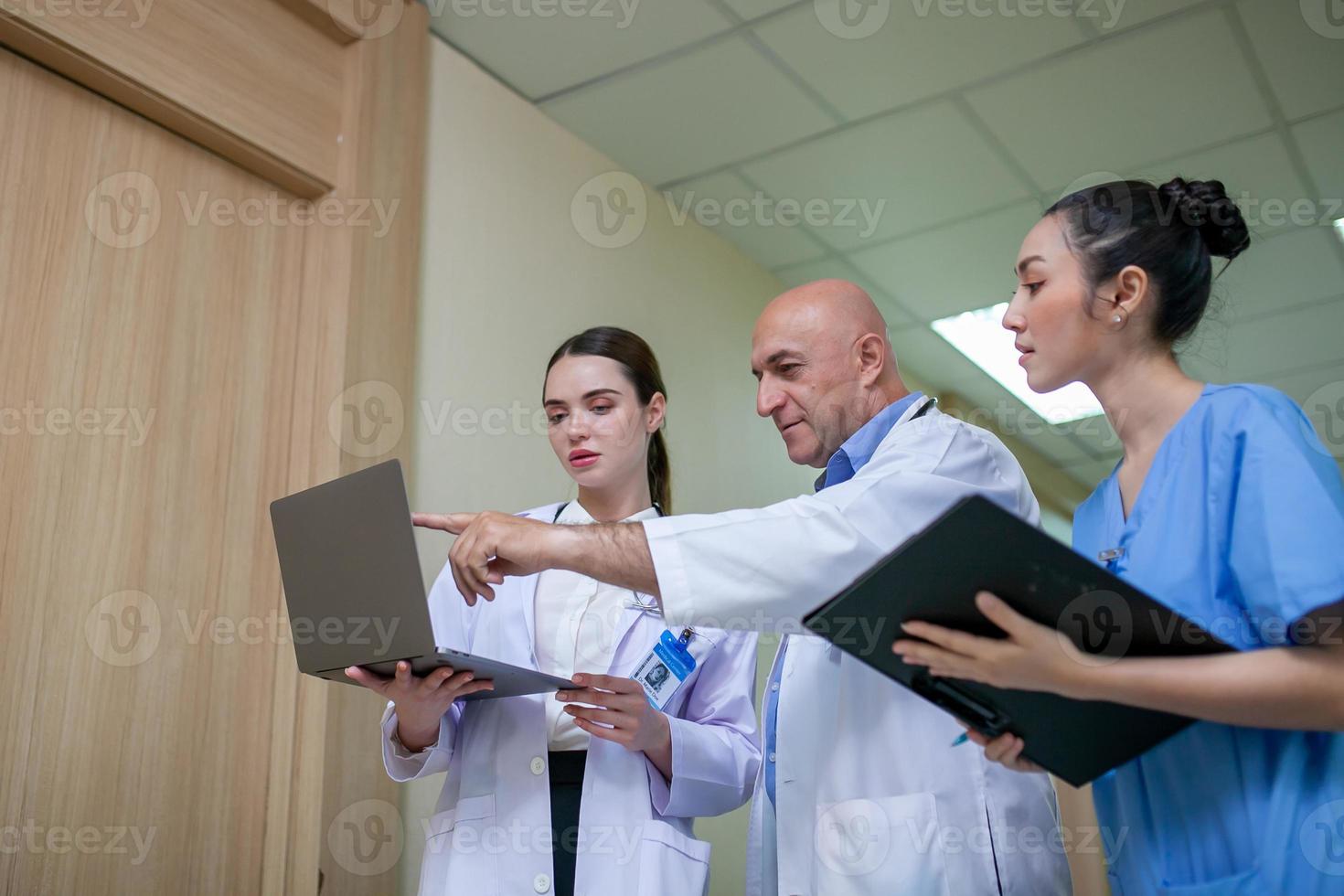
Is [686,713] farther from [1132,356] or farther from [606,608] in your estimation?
[1132,356]

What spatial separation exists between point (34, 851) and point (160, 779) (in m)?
0.25

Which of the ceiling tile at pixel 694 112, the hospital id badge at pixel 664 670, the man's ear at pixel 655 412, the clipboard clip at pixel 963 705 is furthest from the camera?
the ceiling tile at pixel 694 112

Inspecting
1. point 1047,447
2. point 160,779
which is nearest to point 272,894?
point 160,779

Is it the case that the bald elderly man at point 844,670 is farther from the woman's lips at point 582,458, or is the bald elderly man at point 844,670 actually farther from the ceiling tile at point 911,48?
the ceiling tile at point 911,48

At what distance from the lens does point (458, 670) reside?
1.62 metres

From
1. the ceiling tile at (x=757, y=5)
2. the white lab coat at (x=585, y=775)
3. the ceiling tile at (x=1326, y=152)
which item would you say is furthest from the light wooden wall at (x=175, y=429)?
the ceiling tile at (x=1326, y=152)

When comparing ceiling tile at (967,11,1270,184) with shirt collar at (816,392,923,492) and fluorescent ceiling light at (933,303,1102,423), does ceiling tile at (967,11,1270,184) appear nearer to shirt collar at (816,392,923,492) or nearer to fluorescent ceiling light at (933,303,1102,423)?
fluorescent ceiling light at (933,303,1102,423)

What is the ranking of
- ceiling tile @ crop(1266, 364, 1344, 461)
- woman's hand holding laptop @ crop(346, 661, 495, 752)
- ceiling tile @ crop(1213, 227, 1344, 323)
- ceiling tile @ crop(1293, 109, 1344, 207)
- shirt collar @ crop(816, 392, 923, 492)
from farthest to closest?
1. ceiling tile @ crop(1266, 364, 1344, 461)
2. ceiling tile @ crop(1213, 227, 1344, 323)
3. ceiling tile @ crop(1293, 109, 1344, 207)
4. shirt collar @ crop(816, 392, 923, 492)
5. woman's hand holding laptop @ crop(346, 661, 495, 752)

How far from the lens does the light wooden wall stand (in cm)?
199

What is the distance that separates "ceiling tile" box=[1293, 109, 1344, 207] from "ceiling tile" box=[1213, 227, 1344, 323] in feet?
0.74

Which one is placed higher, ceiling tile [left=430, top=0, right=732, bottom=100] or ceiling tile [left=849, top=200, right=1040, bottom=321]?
ceiling tile [left=430, top=0, right=732, bottom=100]

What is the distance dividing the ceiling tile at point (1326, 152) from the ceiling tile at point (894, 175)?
2.76 feet

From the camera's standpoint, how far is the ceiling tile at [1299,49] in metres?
2.92

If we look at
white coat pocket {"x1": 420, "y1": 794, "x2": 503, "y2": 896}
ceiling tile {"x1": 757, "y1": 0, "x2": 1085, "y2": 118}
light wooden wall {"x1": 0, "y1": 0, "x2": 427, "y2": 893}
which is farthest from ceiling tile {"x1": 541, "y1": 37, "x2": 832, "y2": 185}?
white coat pocket {"x1": 420, "y1": 794, "x2": 503, "y2": 896}
